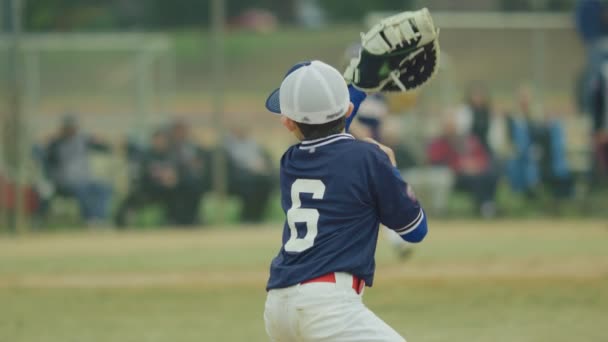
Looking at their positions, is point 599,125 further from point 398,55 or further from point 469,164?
point 398,55

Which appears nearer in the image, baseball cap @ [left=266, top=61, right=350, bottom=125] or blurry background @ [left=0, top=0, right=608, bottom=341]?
baseball cap @ [left=266, top=61, right=350, bottom=125]

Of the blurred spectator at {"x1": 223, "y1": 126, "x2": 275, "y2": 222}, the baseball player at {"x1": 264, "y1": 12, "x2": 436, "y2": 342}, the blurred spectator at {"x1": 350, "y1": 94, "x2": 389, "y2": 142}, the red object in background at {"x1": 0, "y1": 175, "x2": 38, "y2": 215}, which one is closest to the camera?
the baseball player at {"x1": 264, "y1": 12, "x2": 436, "y2": 342}

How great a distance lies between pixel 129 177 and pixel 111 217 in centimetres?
58

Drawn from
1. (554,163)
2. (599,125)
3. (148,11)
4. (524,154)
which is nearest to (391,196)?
(524,154)

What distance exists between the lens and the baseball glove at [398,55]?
4902 millimetres

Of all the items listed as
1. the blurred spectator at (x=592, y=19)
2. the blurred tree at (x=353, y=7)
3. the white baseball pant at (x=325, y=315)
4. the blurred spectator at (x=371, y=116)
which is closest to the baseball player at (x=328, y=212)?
the white baseball pant at (x=325, y=315)

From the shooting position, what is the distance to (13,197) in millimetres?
14570

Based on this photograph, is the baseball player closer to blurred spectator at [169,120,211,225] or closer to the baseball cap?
the baseball cap

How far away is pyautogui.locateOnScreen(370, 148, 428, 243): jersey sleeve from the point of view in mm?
4453

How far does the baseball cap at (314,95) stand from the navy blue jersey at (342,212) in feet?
0.46

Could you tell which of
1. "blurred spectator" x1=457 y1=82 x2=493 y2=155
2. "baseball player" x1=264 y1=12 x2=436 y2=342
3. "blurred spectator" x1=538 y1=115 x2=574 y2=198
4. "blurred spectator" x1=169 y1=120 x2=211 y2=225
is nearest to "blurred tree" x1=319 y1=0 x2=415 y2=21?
"blurred spectator" x1=457 y1=82 x2=493 y2=155

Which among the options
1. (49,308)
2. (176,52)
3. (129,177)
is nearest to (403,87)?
(49,308)

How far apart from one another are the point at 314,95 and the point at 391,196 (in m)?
0.50

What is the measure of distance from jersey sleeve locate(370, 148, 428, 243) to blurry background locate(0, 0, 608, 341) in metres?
5.14
